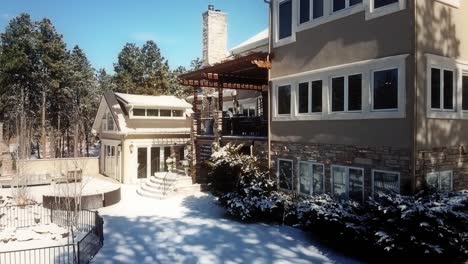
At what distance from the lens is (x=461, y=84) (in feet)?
37.0

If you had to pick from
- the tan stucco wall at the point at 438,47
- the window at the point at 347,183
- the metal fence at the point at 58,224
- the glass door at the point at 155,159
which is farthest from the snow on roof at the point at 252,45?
the metal fence at the point at 58,224

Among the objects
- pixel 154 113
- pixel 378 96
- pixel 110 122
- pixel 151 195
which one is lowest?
pixel 151 195

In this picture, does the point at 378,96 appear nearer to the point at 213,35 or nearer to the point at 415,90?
the point at 415,90

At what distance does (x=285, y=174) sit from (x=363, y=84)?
5016mm

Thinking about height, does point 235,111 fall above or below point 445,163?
above

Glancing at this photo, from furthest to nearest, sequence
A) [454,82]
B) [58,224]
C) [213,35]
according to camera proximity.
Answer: [213,35], [58,224], [454,82]

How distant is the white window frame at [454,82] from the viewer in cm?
1036

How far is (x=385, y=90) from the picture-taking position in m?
10.9

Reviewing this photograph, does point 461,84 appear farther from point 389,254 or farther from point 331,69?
point 389,254

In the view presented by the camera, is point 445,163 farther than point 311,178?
No

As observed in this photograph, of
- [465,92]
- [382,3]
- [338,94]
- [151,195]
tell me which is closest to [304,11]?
[382,3]

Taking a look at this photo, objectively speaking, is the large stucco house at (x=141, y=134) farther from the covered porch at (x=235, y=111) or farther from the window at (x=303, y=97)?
the window at (x=303, y=97)

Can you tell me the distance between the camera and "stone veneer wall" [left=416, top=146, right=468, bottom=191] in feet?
33.7

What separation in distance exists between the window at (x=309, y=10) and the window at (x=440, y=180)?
652cm
